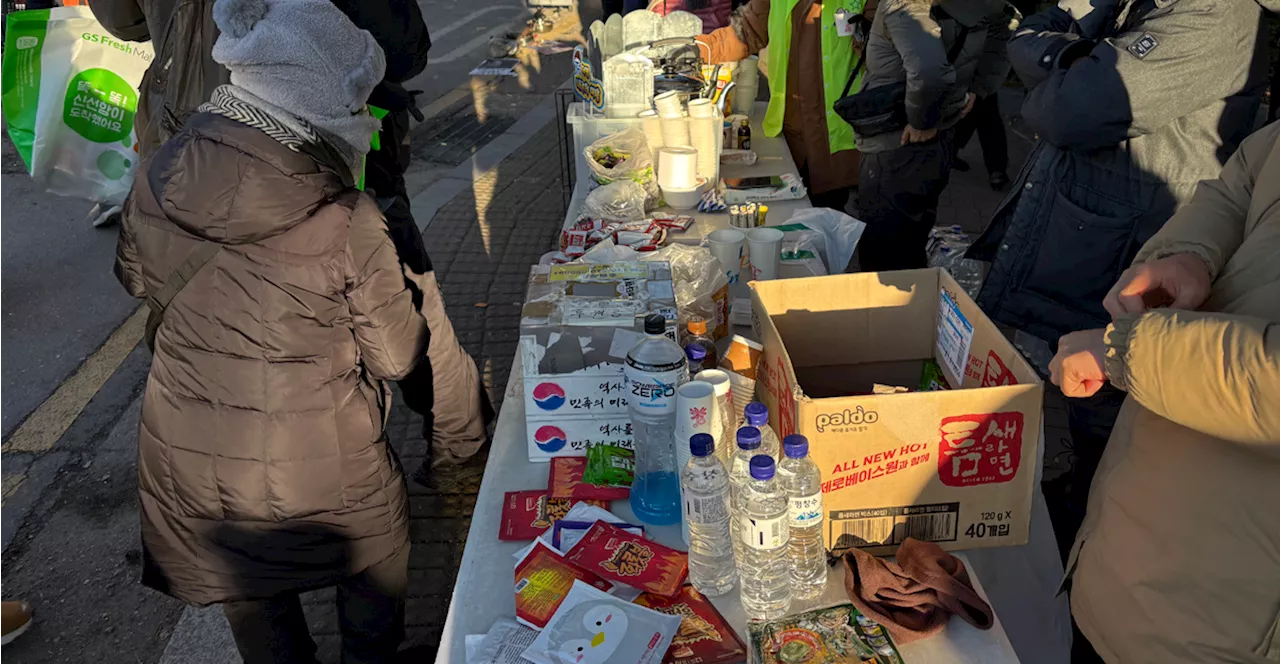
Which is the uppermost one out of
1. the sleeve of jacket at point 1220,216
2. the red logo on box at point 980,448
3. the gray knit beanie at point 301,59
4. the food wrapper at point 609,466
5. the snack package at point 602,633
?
the gray knit beanie at point 301,59

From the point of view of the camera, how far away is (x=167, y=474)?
2027 millimetres

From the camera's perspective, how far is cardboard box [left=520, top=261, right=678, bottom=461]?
6.50 ft

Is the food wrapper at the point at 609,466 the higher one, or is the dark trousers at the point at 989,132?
the food wrapper at the point at 609,466

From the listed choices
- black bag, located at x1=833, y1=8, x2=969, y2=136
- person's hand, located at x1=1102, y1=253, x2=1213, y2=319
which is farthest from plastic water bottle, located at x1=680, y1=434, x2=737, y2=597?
black bag, located at x1=833, y1=8, x2=969, y2=136

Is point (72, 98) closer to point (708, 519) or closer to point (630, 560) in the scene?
point (630, 560)

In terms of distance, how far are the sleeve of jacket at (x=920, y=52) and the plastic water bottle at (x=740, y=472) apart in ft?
7.73

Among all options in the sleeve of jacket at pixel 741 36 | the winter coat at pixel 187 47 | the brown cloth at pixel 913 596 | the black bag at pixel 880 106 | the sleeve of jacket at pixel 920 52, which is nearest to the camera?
the brown cloth at pixel 913 596

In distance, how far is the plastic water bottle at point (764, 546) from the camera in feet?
4.79

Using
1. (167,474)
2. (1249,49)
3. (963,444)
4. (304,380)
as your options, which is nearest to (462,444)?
(304,380)

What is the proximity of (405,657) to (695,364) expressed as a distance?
1314mm

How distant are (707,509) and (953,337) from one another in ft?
2.47

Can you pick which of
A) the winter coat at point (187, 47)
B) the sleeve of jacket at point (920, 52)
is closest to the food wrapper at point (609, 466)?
the winter coat at point (187, 47)

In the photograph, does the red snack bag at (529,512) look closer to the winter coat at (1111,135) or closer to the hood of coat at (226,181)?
the hood of coat at (226,181)

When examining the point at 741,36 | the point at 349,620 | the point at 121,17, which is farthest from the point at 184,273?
the point at 741,36
